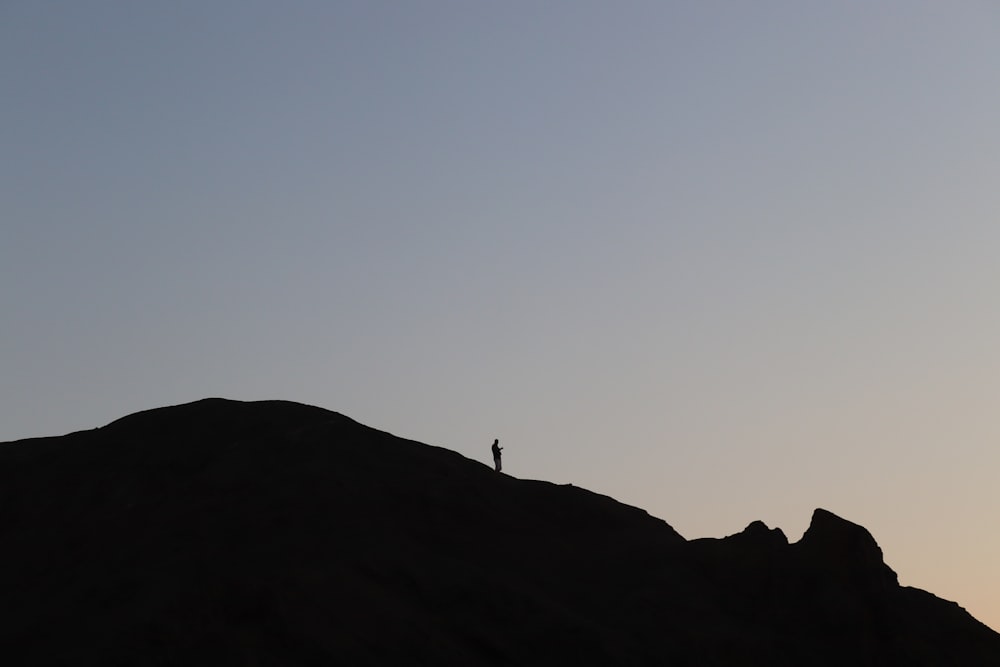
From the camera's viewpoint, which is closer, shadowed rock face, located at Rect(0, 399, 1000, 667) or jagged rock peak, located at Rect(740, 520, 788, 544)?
shadowed rock face, located at Rect(0, 399, 1000, 667)

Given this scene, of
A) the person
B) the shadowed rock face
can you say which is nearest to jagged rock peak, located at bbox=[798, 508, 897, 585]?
the shadowed rock face

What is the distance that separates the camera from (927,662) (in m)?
28.0

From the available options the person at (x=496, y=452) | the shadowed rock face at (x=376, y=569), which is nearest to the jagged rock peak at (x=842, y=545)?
the shadowed rock face at (x=376, y=569)

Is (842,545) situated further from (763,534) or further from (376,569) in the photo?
(376,569)

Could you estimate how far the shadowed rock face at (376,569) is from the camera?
81.0ft

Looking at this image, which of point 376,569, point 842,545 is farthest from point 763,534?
point 376,569

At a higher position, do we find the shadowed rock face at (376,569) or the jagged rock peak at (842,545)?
the jagged rock peak at (842,545)

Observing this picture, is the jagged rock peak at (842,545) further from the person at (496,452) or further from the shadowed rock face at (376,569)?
the person at (496,452)

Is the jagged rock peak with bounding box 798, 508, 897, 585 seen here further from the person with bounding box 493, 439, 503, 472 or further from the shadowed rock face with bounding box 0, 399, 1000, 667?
the person with bounding box 493, 439, 503, 472

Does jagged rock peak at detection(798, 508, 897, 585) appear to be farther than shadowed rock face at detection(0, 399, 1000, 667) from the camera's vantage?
Yes

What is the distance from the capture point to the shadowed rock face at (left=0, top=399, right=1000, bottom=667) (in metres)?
24.7

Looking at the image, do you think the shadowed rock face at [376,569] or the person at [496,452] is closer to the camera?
the shadowed rock face at [376,569]

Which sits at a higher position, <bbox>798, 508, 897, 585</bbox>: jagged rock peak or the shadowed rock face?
<bbox>798, 508, 897, 585</bbox>: jagged rock peak

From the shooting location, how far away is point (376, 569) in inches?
1047
